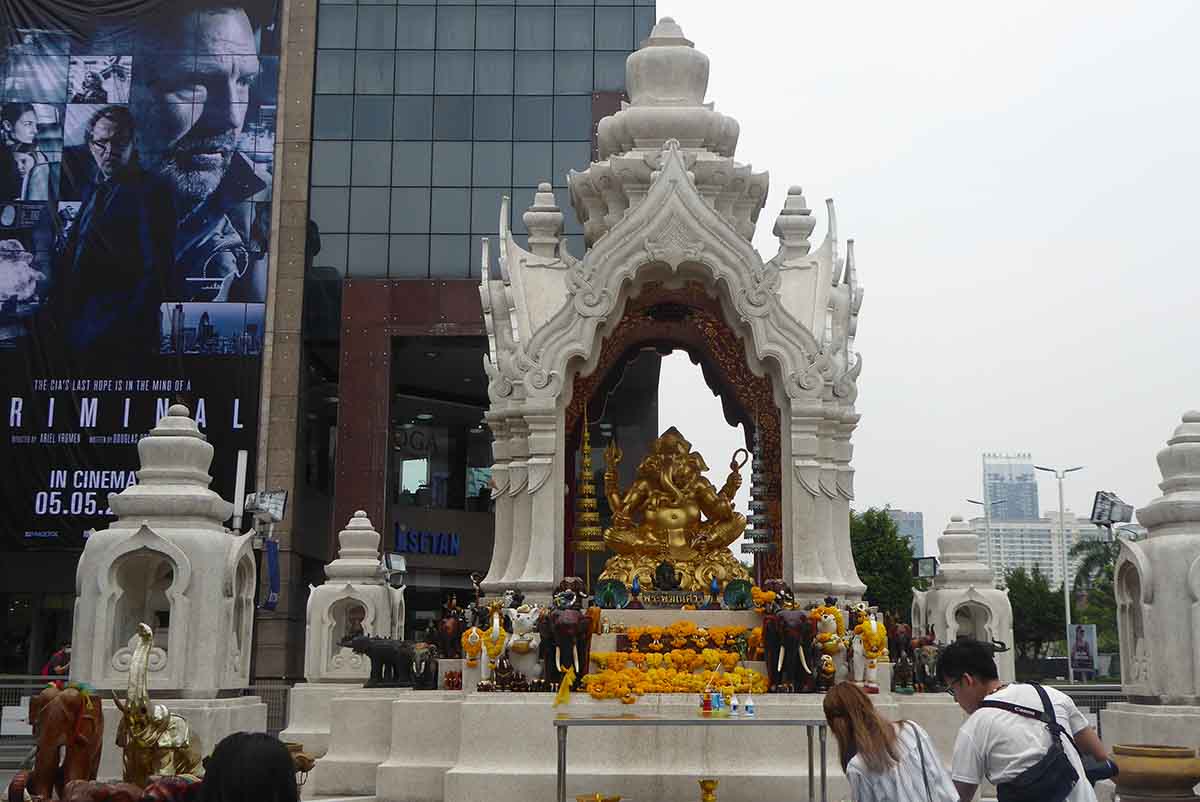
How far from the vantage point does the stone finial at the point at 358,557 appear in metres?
23.6

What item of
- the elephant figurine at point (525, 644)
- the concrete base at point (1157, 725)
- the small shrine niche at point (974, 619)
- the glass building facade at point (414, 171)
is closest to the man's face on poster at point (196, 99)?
the glass building facade at point (414, 171)

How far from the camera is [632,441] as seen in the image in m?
39.0

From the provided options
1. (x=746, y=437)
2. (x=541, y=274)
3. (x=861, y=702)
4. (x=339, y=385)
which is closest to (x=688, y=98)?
(x=541, y=274)

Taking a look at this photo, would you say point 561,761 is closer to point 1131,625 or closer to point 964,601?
point 1131,625

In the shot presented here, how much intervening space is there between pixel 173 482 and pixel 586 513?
5.41 m

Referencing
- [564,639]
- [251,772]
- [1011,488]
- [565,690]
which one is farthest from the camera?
[1011,488]

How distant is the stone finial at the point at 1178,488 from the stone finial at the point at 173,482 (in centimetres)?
1090

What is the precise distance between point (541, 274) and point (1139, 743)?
9.06 meters

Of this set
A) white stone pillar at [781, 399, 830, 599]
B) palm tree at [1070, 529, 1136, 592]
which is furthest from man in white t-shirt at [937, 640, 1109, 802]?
palm tree at [1070, 529, 1136, 592]

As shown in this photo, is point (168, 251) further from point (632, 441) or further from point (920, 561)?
point (920, 561)

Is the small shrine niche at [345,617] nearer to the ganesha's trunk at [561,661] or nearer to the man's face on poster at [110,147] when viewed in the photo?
the ganesha's trunk at [561,661]

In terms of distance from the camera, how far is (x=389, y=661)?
16203 millimetres

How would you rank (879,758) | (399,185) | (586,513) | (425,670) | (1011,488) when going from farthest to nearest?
(1011,488), (399,185), (586,513), (425,670), (879,758)

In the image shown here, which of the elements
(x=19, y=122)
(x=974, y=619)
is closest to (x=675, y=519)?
(x=974, y=619)
